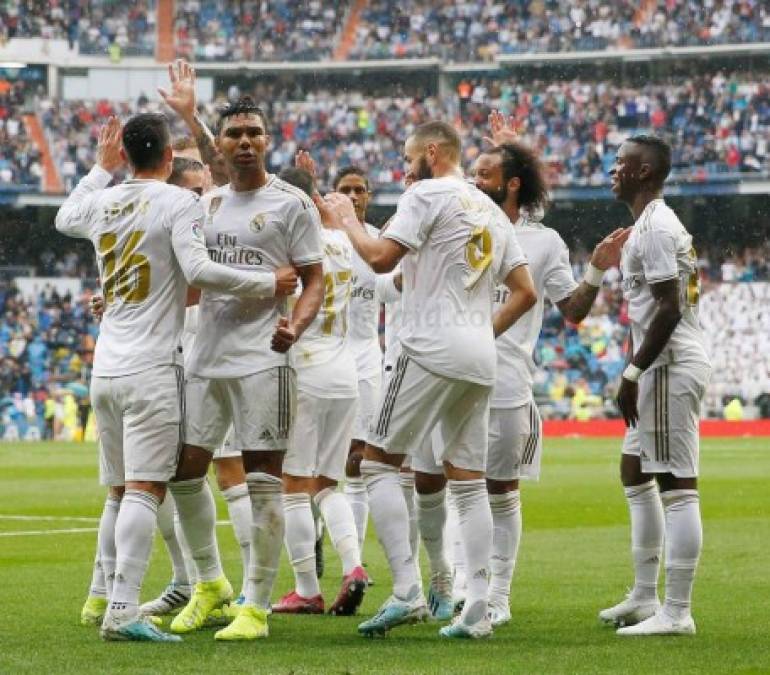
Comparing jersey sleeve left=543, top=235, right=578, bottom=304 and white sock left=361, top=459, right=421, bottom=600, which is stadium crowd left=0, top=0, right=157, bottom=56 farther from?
white sock left=361, top=459, right=421, bottom=600

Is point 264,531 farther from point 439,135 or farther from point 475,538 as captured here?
point 439,135

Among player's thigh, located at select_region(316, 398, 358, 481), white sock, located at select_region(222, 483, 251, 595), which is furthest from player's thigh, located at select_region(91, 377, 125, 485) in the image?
player's thigh, located at select_region(316, 398, 358, 481)

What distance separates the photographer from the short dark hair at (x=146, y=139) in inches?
296

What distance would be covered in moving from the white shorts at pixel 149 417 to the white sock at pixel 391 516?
0.92 metres

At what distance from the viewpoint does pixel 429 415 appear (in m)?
7.51

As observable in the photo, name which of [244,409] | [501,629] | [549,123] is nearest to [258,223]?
[244,409]

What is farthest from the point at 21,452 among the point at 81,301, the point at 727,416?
the point at 727,416

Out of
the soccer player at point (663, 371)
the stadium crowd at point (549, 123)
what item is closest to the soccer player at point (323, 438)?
the soccer player at point (663, 371)

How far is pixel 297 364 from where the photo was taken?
29.8 ft

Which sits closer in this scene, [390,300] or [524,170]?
[524,170]

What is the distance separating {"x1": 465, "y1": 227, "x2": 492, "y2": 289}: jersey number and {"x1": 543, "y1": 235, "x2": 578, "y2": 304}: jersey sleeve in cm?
107

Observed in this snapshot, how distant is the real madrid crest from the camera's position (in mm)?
7516

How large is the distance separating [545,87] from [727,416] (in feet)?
45.0

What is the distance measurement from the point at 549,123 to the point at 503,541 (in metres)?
38.9
